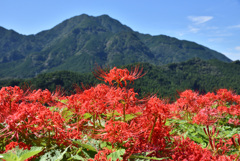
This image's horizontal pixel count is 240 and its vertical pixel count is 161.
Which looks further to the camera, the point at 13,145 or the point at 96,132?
the point at 96,132

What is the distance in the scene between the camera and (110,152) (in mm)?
1782

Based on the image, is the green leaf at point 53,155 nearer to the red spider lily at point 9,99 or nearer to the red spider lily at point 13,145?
the red spider lily at point 13,145

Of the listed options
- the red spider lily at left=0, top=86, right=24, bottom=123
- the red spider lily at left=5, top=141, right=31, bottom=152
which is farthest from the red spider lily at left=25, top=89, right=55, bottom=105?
the red spider lily at left=5, top=141, right=31, bottom=152

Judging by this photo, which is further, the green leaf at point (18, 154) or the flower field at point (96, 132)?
the flower field at point (96, 132)

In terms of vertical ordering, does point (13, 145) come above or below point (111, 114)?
below

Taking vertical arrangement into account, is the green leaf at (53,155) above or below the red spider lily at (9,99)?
below

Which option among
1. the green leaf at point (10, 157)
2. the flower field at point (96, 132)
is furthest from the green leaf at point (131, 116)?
the green leaf at point (10, 157)

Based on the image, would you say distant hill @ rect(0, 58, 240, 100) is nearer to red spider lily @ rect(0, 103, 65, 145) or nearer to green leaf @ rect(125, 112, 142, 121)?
green leaf @ rect(125, 112, 142, 121)

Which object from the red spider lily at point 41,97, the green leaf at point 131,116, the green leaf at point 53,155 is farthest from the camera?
the red spider lily at point 41,97

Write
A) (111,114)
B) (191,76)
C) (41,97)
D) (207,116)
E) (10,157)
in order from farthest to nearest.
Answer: (191,76), (207,116), (41,97), (111,114), (10,157)

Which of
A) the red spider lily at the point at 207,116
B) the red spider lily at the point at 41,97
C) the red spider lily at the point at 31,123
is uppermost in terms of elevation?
the red spider lily at the point at 41,97

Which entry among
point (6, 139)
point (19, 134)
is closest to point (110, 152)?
point (19, 134)

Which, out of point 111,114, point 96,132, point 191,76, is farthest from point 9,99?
point 191,76

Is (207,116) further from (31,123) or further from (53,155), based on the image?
(31,123)
